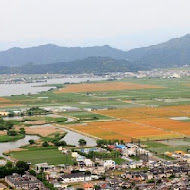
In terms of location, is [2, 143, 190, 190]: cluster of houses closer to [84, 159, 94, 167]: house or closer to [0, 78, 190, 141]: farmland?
[84, 159, 94, 167]: house

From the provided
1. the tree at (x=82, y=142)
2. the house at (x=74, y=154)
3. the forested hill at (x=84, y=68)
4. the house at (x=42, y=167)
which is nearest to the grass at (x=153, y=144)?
the tree at (x=82, y=142)

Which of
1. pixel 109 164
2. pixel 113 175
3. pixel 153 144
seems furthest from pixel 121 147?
pixel 113 175

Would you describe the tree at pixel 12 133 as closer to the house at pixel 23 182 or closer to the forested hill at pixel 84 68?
the house at pixel 23 182

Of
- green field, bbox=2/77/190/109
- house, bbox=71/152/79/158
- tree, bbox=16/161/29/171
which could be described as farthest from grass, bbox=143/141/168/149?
green field, bbox=2/77/190/109

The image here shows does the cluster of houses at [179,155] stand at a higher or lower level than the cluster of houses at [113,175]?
higher

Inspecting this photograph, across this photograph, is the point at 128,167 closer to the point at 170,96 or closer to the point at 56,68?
the point at 170,96
